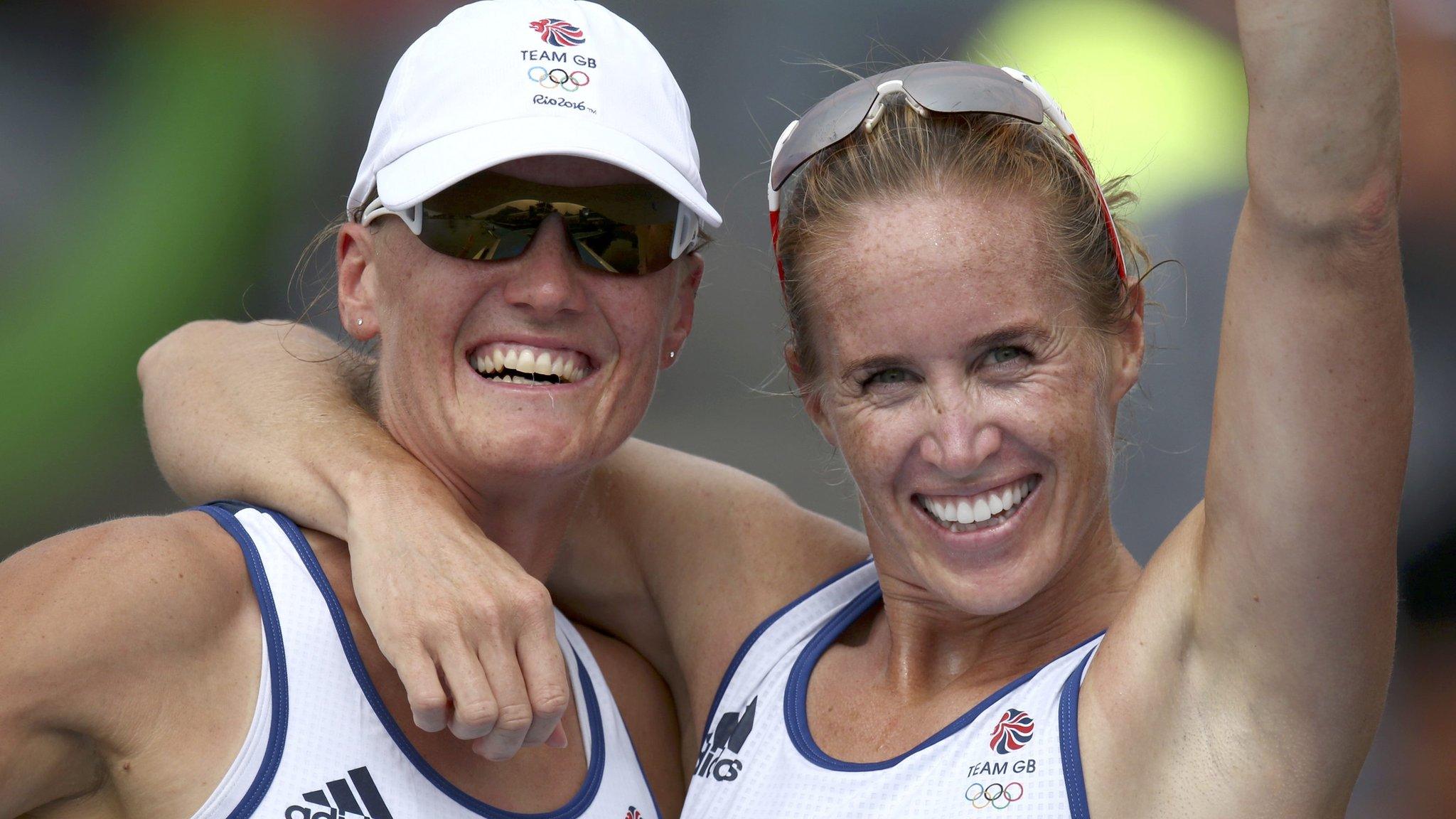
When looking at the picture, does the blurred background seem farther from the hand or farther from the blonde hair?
the hand

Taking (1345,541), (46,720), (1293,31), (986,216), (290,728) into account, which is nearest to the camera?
(1293,31)

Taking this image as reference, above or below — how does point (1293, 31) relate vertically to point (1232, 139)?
above

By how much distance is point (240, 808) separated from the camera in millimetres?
1755

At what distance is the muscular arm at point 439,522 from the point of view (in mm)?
1826

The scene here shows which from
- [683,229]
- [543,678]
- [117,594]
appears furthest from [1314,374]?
[117,594]

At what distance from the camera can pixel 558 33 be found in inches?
87.7

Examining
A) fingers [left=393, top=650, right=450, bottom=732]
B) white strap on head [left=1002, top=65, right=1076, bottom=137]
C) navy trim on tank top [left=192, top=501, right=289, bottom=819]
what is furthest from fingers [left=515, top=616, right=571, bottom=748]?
white strap on head [left=1002, top=65, right=1076, bottom=137]

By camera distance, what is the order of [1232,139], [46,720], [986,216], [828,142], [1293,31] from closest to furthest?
[1293,31] < [46,720] < [986,216] < [828,142] < [1232,139]

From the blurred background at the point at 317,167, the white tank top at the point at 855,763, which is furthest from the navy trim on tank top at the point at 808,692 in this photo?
the blurred background at the point at 317,167

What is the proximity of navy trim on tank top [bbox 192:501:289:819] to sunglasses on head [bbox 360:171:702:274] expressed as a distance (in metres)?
0.57

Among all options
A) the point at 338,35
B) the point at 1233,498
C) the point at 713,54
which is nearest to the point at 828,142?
the point at 1233,498

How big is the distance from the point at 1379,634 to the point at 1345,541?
16 centimetres

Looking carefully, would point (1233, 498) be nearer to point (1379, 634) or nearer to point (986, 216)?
point (1379, 634)

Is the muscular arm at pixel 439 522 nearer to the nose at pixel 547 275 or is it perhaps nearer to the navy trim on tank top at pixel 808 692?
the navy trim on tank top at pixel 808 692
